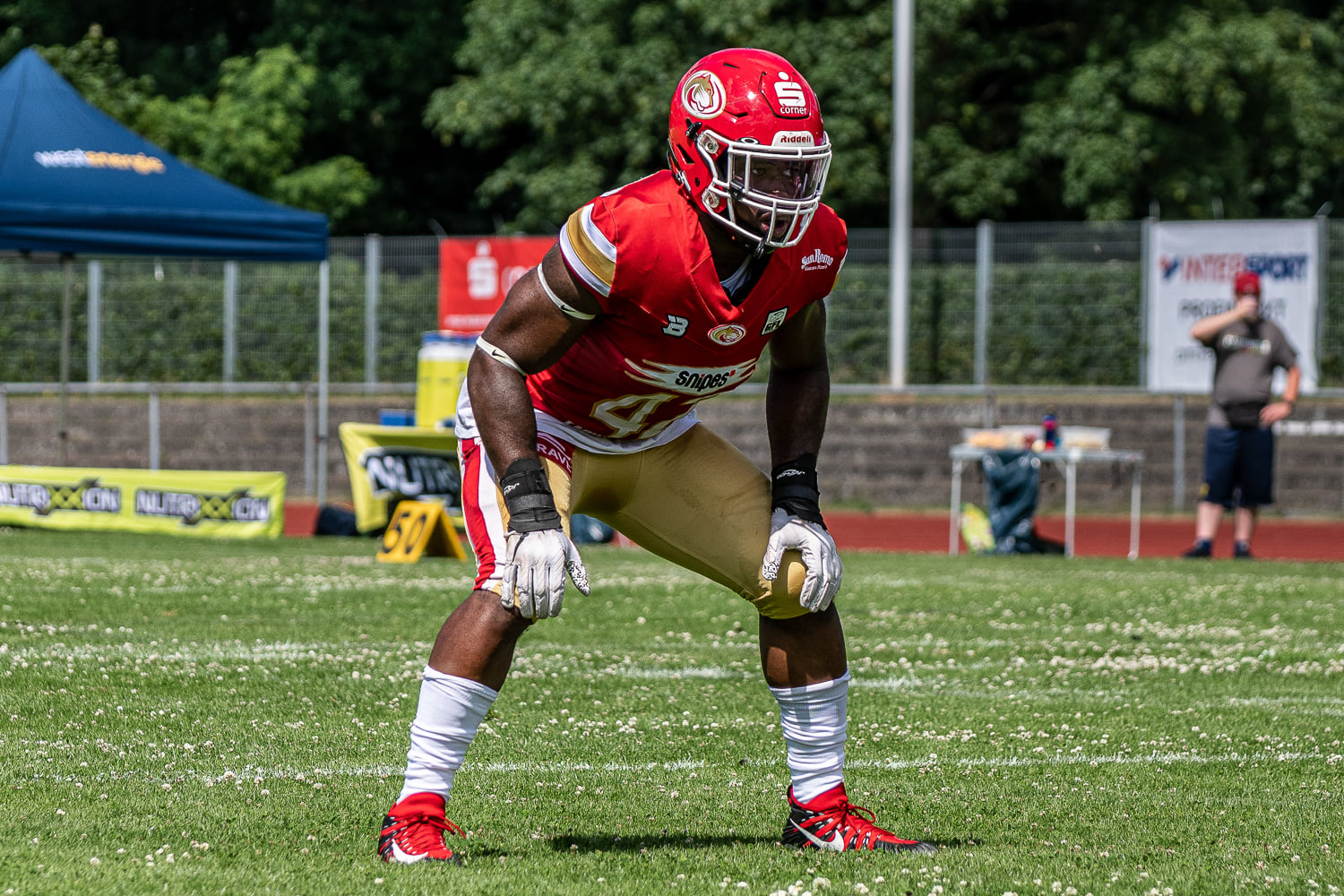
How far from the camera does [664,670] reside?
701 centimetres

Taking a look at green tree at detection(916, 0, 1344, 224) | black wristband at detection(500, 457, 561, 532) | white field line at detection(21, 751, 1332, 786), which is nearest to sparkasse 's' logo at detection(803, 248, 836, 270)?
black wristband at detection(500, 457, 561, 532)

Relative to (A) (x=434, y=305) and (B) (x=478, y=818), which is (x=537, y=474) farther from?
(A) (x=434, y=305)

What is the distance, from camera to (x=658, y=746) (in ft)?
17.6

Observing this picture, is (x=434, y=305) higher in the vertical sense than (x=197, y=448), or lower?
higher

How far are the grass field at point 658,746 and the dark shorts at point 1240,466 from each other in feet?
12.5

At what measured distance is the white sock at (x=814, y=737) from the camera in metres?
4.20

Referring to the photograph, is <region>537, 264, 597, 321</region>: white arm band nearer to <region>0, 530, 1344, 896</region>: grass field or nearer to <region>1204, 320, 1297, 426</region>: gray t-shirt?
<region>0, 530, 1344, 896</region>: grass field

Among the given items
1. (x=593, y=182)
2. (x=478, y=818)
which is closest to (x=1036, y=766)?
(x=478, y=818)

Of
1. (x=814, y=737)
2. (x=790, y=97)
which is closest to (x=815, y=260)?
(x=790, y=97)

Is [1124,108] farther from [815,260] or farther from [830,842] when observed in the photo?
[830,842]

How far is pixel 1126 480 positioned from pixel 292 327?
11105 mm

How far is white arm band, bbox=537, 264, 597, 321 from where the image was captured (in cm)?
393

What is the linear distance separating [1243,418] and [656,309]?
10.9 meters

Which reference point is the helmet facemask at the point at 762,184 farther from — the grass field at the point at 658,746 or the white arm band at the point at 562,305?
the grass field at the point at 658,746
